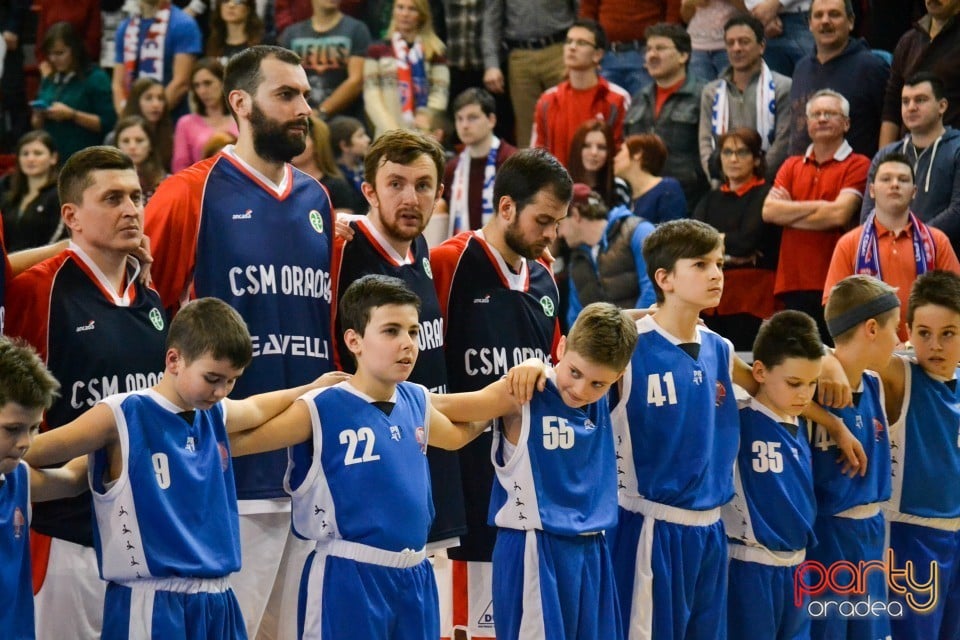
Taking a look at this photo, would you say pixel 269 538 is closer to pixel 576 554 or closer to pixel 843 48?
pixel 576 554

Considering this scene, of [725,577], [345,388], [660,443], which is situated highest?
[345,388]

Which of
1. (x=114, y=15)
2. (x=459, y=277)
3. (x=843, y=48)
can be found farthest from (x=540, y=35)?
(x=459, y=277)

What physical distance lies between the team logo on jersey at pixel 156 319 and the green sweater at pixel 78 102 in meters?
7.58

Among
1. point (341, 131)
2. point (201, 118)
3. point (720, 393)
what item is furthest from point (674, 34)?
point (720, 393)

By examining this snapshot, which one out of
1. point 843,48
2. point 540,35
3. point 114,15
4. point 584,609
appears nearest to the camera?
point 584,609

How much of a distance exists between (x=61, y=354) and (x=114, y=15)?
357 inches

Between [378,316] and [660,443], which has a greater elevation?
[378,316]

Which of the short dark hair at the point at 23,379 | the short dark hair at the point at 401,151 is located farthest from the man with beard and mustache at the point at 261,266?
the short dark hair at the point at 23,379

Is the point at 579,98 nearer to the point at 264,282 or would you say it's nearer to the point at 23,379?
the point at 264,282

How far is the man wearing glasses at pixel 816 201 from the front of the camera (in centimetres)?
859

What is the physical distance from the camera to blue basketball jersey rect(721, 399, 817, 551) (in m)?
5.61

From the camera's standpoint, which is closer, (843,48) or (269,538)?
(269,538)

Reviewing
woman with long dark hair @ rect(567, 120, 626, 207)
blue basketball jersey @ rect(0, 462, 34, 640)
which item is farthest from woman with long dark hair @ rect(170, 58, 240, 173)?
blue basketball jersey @ rect(0, 462, 34, 640)

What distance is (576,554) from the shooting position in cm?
493
